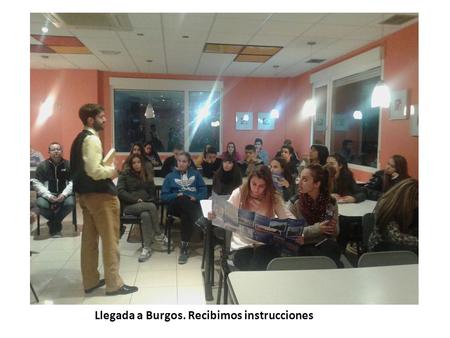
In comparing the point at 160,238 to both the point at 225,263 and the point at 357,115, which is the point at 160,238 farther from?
the point at 357,115

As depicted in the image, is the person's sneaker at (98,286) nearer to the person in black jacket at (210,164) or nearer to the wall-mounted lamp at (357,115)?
the person in black jacket at (210,164)

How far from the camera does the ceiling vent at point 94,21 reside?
3589 mm

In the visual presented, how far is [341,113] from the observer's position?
5973 mm

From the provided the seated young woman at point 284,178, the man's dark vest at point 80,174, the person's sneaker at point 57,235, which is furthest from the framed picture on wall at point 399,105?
the person's sneaker at point 57,235

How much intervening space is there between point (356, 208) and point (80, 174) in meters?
2.26

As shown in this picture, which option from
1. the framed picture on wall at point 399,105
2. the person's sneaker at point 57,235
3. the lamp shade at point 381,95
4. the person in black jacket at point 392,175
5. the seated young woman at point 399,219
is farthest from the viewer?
the person's sneaker at point 57,235

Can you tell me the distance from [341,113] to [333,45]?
1.48 m

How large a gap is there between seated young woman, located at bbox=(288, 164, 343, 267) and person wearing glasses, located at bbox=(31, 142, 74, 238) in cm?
311

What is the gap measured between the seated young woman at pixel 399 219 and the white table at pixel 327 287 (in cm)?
43

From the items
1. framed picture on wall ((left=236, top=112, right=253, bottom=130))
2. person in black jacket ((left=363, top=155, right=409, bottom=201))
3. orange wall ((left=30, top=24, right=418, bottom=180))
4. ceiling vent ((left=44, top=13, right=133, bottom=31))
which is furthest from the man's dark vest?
framed picture on wall ((left=236, top=112, right=253, bottom=130))

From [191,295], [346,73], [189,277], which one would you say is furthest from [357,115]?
[191,295]

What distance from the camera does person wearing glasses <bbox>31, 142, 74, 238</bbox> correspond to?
4.37 meters

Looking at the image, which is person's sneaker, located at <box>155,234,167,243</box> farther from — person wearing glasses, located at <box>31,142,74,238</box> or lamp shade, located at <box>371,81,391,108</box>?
lamp shade, located at <box>371,81,391,108</box>
